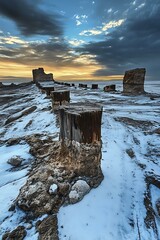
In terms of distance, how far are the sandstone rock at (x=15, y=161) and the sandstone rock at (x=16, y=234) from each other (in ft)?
6.06

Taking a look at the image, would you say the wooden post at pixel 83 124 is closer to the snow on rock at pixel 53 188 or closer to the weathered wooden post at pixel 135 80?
the snow on rock at pixel 53 188

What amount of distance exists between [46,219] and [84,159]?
3.47 feet

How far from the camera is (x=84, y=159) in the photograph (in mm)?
3133

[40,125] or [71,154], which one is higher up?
[71,154]

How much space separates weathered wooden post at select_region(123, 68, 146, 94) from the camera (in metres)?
15.0

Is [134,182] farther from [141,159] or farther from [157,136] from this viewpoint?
[157,136]

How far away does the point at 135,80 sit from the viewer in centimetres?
1519

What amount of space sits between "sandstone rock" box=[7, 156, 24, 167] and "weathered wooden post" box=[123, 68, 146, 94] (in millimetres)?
12871

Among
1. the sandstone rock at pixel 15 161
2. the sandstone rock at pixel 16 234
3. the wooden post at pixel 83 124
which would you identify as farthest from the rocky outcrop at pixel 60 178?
the sandstone rock at pixel 15 161

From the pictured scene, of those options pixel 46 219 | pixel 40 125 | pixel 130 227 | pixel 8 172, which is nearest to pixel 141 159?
pixel 130 227

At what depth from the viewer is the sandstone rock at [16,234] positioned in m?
2.26

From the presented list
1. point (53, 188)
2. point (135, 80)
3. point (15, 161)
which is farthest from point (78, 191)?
point (135, 80)

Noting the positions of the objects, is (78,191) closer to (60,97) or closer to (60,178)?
(60,178)

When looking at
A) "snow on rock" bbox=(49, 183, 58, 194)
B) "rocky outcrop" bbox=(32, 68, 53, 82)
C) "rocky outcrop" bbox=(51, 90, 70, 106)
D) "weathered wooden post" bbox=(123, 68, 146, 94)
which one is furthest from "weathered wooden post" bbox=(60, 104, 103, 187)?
"rocky outcrop" bbox=(32, 68, 53, 82)
